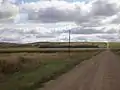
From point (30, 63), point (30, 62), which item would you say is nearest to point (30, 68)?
point (30, 63)

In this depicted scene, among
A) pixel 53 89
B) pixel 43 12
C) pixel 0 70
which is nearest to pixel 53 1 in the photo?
pixel 43 12

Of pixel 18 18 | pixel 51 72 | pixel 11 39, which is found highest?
pixel 18 18

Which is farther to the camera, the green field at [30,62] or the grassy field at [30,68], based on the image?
the green field at [30,62]

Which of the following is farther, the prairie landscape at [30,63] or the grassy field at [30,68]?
the prairie landscape at [30,63]

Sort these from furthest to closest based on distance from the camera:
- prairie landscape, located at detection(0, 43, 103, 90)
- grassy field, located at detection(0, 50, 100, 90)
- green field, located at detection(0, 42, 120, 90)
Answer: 1. green field, located at detection(0, 42, 120, 90)
2. prairie landscape, located at detection(0, 43, 103, 90)
3. grassy field, located at detection(0, 50, 100, 90)

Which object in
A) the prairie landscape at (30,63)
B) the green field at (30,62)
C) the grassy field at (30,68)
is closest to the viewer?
the grassy field at (30,68)

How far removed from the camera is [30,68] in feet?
49.0

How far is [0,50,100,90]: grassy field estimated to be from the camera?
1179 cm

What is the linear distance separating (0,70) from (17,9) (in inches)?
108

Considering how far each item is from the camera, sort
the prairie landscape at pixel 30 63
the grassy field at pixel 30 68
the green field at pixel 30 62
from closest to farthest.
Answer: the grassy field at pixel 30 68
the prairie landscape at pixel 30 63
the green field at pixel 30 62

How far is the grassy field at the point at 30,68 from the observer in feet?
38.7

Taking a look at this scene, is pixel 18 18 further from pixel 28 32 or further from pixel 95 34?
pixel 95 34

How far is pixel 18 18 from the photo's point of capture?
14.0 m

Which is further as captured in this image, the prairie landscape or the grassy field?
the prairie landscape
